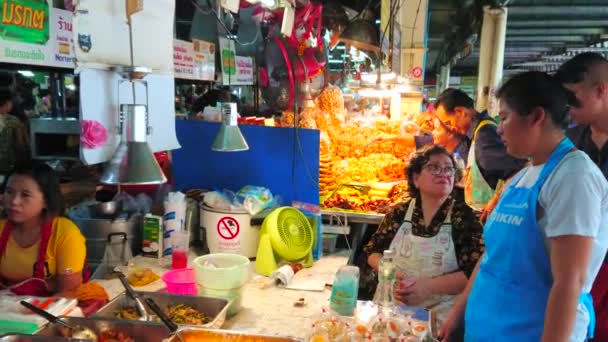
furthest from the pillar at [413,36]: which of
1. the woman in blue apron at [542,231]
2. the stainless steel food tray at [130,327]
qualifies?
the stainless steel food tray at [130,327]

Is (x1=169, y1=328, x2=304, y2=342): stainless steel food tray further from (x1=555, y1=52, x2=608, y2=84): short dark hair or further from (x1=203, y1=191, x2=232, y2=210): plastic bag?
(x1=555, y1=52, x2=608, y2=84): short dark hair

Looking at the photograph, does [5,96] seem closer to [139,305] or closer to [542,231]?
[139,305]

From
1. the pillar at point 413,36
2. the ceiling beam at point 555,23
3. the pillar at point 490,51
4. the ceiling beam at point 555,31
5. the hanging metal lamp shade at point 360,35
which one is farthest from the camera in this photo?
the ceiling beam at point 555,31

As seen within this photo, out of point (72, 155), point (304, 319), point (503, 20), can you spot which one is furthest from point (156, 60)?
point (503, 20)

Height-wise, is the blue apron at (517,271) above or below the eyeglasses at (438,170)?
below

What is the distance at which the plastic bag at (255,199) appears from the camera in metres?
2.75

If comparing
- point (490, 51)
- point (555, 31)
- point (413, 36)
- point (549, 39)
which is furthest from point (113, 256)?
point (549, 39)

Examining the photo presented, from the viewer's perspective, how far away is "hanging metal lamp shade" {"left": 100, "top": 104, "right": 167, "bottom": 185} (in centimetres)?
164

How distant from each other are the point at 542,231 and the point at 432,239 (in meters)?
1.10

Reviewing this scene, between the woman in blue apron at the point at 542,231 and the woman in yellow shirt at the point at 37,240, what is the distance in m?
1.89

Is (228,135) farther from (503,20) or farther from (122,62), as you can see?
(503,20)

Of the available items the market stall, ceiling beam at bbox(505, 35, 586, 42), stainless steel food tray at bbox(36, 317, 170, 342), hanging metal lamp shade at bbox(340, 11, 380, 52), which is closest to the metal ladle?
stainless steel food tray at bbox(36, 317, 170, 342)

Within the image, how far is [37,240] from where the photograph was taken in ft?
7.36

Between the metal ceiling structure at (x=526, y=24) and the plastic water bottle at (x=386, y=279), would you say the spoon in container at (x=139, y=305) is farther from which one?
the metal ceiling structure at (x=526, y=24)
